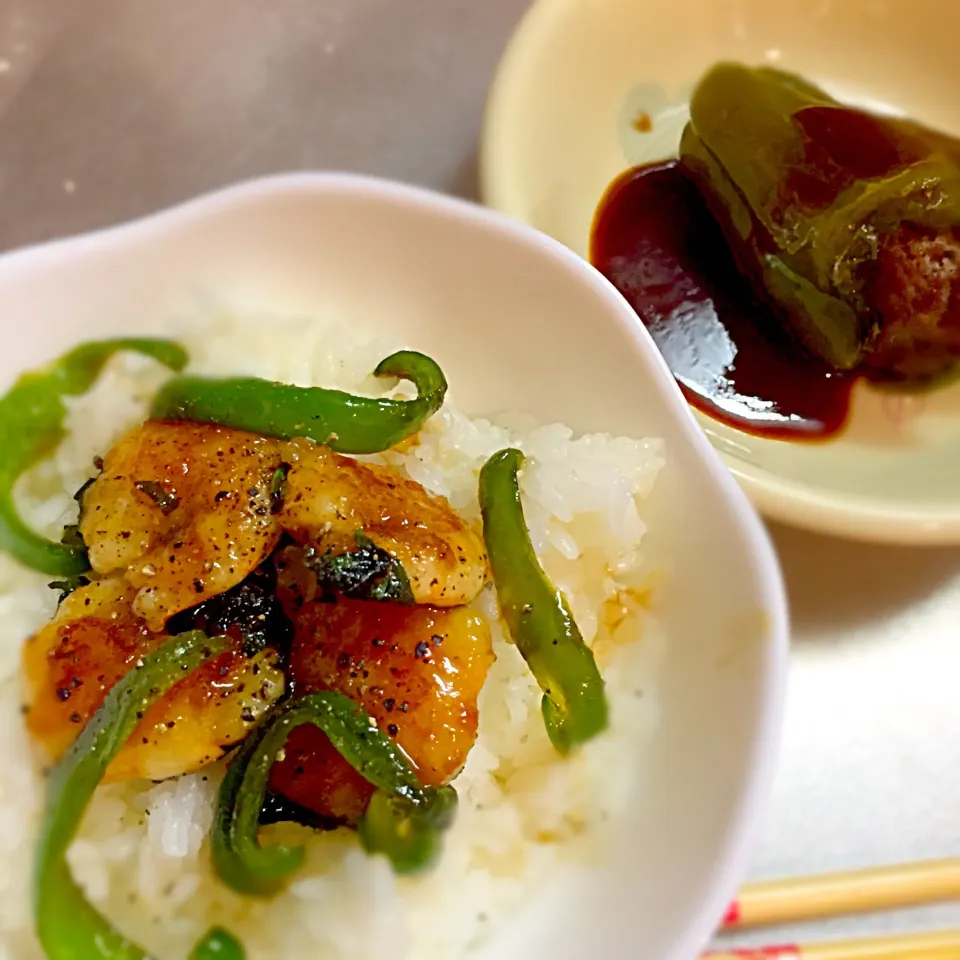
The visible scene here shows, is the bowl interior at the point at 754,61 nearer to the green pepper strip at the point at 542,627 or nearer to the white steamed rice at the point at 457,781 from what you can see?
the white steamed rice at the point at 457,781

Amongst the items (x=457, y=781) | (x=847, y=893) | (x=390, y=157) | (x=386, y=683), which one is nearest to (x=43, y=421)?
(x=386, y=683)

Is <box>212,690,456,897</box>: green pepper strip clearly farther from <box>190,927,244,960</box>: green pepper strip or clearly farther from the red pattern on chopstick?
the red pattern on chopstick

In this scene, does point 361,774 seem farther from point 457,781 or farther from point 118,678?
point 118,678

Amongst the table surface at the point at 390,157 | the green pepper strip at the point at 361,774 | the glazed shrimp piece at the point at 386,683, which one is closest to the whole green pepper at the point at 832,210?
the table surface at the point at 390,157

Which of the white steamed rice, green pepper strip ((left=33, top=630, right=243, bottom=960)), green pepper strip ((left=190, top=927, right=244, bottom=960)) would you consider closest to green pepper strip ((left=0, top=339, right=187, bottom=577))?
the white steamed rice

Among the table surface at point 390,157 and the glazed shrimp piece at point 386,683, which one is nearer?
the glazed shrimp piece at point 386,683

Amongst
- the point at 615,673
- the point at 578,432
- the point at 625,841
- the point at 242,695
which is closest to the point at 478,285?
the point at 578,432
